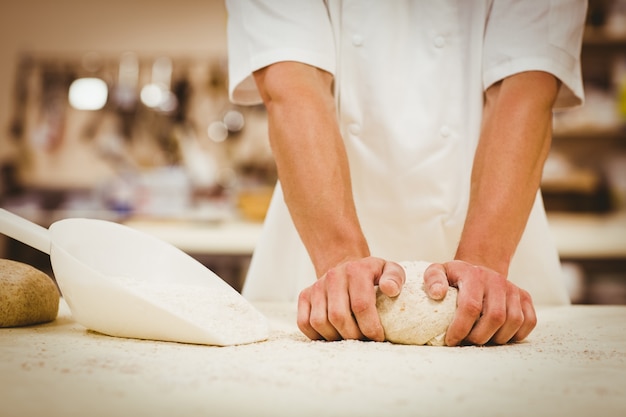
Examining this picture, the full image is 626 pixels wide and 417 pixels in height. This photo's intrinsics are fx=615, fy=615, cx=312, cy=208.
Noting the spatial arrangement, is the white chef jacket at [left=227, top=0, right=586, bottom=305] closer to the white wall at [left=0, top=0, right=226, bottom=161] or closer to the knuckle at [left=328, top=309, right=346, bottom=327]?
the knuckle at [left=328, top=309, right=346, bottom=327]

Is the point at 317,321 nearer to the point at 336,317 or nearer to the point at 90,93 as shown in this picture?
the point at 336,317

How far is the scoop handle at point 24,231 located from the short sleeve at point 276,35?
1.62 ft

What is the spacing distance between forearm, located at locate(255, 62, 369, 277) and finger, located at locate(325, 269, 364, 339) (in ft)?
Result: 0.44

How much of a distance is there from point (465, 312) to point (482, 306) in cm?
3

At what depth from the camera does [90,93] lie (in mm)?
4582

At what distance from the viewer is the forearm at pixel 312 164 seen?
3.06 feet

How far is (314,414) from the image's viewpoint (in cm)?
46

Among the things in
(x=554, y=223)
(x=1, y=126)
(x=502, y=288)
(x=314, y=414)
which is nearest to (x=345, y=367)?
(x=314, y=414)

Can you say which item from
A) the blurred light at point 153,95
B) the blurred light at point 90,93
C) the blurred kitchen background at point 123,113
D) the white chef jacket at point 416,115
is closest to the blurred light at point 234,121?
the blurred kitchen background at point 123,113

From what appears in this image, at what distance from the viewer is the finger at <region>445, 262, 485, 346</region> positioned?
0.72 m

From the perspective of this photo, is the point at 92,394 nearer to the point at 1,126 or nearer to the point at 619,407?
the point at 619,407

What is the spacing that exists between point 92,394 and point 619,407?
0.42m

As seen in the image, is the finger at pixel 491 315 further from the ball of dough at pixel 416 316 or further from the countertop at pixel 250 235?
the countertop at pixel 250 235

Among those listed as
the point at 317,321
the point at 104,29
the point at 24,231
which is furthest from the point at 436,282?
the point at 104,29
